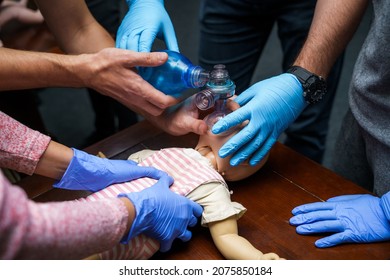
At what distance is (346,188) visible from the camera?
3.79 feet

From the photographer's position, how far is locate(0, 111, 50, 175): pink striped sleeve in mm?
926

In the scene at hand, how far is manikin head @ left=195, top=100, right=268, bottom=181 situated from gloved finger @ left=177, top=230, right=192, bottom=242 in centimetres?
24

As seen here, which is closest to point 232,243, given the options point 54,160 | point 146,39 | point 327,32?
point 54,160

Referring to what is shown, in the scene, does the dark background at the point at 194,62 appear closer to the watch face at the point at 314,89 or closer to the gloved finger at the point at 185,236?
the watch face at the point at 314,89

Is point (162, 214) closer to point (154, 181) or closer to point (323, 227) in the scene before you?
point (154, 181)

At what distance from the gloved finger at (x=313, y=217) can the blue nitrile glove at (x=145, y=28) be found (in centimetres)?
60

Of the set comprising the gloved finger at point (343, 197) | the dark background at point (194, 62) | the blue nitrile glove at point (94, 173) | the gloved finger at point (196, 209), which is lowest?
the dark background at point (194, 62)

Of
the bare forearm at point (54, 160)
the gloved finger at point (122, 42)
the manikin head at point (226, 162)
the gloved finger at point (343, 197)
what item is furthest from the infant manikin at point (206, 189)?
the gloved finger at point (122, 42)

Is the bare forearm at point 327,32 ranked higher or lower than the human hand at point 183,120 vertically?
higher

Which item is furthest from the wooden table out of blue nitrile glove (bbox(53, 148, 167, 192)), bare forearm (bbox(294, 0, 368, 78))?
bare forearm (bbox(294, 0, 368, 78))

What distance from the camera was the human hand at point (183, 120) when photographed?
3.82ft

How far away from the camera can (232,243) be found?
37.9 inches

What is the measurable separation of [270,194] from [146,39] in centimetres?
58
